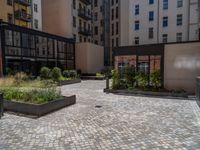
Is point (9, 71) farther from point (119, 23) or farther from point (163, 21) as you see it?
point (119, 23)

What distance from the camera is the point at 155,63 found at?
1184 cm

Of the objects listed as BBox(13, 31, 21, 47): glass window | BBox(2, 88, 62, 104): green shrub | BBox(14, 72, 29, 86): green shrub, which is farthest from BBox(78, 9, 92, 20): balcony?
BBox(2, 88, 62, 104): green shrub

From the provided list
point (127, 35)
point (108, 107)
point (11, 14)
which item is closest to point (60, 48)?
point (11, 14)

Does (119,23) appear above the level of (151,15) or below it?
above

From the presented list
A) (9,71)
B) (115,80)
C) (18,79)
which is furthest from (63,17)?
(115,80)

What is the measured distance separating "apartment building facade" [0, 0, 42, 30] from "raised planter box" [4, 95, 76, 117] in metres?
18.9

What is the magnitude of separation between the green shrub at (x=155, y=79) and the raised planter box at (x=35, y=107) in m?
6.26

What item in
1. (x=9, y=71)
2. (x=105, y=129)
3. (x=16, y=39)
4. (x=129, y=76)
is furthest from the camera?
(x=16, y=39)

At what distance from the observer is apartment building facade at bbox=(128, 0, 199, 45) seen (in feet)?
89.3

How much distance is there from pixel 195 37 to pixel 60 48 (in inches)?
824

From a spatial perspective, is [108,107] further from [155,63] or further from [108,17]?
[108,17]

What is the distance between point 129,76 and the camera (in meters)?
12.0

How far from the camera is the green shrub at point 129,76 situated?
39.2 ft

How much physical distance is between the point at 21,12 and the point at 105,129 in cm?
2545
